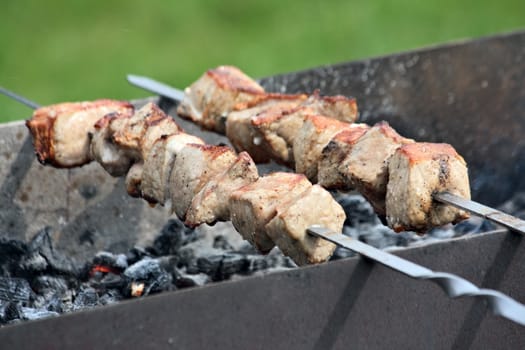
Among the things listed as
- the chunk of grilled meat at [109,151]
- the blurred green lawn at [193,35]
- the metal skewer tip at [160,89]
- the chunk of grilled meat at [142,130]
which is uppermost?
the chunk of grilled meat at [142,130]

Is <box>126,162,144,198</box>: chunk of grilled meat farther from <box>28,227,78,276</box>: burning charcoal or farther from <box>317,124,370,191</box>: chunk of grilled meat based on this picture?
<box>317,124,370,191</box>: chunk of grilled meat

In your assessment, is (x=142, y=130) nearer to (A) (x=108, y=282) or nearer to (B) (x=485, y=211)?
(A) (x=108, y=282)

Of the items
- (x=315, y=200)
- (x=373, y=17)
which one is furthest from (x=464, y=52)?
(x=373, y=17)

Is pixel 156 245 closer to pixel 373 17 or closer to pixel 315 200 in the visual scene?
pixel 315 200

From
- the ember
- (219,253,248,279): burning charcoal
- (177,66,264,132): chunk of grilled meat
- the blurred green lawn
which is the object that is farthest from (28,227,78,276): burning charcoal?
the blurred green lawn

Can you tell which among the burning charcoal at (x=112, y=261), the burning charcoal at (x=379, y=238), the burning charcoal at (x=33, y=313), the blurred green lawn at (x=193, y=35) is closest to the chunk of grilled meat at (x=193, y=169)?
the burning charcoal at (x=33, y=313)

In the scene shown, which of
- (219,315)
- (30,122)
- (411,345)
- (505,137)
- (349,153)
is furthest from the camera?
(505,137)

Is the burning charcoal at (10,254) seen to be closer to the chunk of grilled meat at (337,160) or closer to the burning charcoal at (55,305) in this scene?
the burning charcoal at (55,305)
